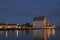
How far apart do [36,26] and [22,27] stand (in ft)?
42.5

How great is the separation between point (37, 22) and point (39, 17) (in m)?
4.61

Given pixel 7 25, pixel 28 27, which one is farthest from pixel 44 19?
pixel 7 25

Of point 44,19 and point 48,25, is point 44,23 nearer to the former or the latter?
point 44,19

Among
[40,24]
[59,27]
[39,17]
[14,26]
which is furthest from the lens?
[59,27]

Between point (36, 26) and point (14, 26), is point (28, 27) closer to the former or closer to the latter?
point (14, 26)

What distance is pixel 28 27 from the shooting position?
2606 inches

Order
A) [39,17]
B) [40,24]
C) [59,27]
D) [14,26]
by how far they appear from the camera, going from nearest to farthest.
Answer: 1. [40,24]
2. [39,17]
3. [14,26]
4. [59,27]

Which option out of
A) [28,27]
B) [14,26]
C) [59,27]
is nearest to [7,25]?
[14,26]

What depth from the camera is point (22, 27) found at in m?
67.7

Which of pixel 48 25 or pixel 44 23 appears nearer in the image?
pixel 44 23

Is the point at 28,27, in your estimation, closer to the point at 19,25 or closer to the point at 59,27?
the point at 19,25

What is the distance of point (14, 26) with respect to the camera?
6588 cm

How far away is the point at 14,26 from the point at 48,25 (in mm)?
10936

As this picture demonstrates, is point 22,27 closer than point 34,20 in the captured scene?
No
